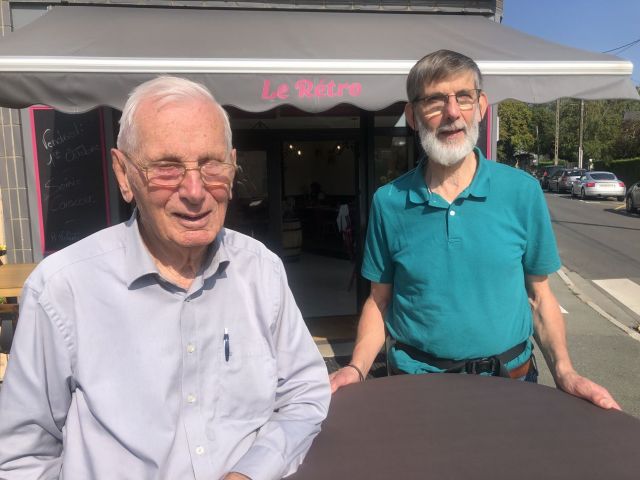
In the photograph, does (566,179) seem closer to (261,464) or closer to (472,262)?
(472,262)

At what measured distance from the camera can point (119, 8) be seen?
4.73 meters

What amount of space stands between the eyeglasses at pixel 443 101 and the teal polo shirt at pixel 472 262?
0.76 ft

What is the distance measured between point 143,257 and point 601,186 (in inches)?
1077

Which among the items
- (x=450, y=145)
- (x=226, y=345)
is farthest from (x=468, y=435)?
(x=450, y=145)

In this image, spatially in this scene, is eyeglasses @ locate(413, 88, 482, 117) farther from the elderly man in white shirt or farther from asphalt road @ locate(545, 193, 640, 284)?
asphalt road @ locate(545, 193, 640, 284)

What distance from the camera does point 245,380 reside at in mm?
1246

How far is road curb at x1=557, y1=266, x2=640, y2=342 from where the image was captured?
5816 mm

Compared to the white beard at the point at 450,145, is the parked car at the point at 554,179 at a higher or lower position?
lower

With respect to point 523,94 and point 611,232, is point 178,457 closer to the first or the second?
point 523,94

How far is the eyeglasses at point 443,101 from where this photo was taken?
5.70 ft

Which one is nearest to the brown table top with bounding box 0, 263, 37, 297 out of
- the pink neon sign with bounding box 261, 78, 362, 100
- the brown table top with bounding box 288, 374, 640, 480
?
the pink neon sign with bounding box 261, 78, 362, 100

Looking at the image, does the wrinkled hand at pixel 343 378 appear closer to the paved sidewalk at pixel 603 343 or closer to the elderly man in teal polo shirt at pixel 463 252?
the elderly man in teal polo shirt at pixel 463 252

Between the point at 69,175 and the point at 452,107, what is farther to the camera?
the point at 69,175

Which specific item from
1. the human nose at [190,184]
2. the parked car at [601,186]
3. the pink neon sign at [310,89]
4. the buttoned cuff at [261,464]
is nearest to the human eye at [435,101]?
the human nose at [190,184]
